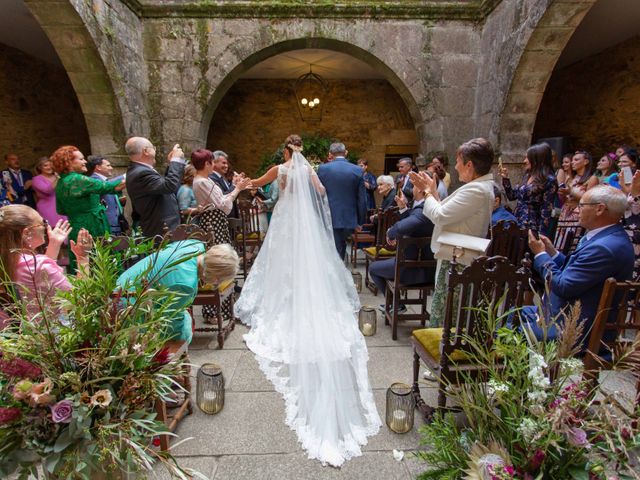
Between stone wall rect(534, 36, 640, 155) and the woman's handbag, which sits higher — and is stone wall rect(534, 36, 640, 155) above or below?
above

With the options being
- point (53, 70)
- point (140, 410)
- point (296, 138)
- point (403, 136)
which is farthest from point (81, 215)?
point (403, 136)

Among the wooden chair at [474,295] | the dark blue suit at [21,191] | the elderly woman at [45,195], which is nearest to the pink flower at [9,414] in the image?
the wooden chair at [474,295]

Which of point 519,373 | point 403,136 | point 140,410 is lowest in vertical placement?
point 140,410

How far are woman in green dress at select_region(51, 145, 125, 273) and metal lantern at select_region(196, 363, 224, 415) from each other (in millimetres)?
1690

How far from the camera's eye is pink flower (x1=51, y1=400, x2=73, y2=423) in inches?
33.3

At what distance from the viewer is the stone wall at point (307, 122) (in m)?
8.75


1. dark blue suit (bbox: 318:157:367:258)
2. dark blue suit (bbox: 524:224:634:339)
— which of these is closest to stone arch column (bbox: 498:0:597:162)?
dark blue suit (bbox: 318:157:367:258)

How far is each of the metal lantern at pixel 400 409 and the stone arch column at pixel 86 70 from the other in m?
4.93

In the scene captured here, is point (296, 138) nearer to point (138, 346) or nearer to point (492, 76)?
point (138, 346)

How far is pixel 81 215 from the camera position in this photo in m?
3.12

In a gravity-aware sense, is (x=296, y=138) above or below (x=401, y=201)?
above

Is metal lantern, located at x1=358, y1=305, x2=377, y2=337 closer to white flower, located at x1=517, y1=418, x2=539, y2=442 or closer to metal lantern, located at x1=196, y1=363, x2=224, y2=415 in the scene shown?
metal lantern, located at x1=196, y1=363, x2=224, y2=415

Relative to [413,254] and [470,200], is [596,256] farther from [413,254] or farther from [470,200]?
[413,254]

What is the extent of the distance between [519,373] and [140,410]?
3.30 feet
